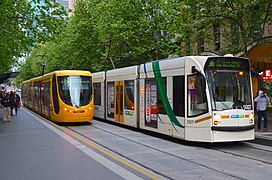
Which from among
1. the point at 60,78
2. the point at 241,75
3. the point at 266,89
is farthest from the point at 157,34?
the point at 241,75

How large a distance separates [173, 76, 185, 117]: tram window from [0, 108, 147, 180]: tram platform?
3.20 metres

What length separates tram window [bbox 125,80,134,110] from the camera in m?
15.4

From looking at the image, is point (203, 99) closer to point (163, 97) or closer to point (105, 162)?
point (163, 97)

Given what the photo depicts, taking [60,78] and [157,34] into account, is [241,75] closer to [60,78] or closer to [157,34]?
[60,78]

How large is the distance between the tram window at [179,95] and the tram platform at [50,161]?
3203 mm

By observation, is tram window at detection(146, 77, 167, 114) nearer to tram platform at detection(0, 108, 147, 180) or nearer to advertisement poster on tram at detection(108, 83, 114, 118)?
tram platform at detection(0, 108, 147, 180)

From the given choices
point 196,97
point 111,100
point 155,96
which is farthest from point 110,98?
point 196,97

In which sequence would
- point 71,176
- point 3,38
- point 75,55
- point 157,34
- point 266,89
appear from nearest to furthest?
1. point 71,176
2. point 3,38
3. point 266,89
4. point 157,34
5. point 75,55

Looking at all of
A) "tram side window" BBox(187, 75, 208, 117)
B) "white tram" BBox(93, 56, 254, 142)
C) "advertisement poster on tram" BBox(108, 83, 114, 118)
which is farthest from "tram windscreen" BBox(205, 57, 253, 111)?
"advertisement poster on tram" BBox(108, 83, 114, 118)

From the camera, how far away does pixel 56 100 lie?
17469 mm

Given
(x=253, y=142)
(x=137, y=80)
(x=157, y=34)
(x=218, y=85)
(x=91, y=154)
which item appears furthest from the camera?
(x=157, y=34)

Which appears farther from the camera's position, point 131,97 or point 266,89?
point 266,89

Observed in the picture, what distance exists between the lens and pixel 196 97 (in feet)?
35.4

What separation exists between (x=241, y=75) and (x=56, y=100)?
9636 millimetres
